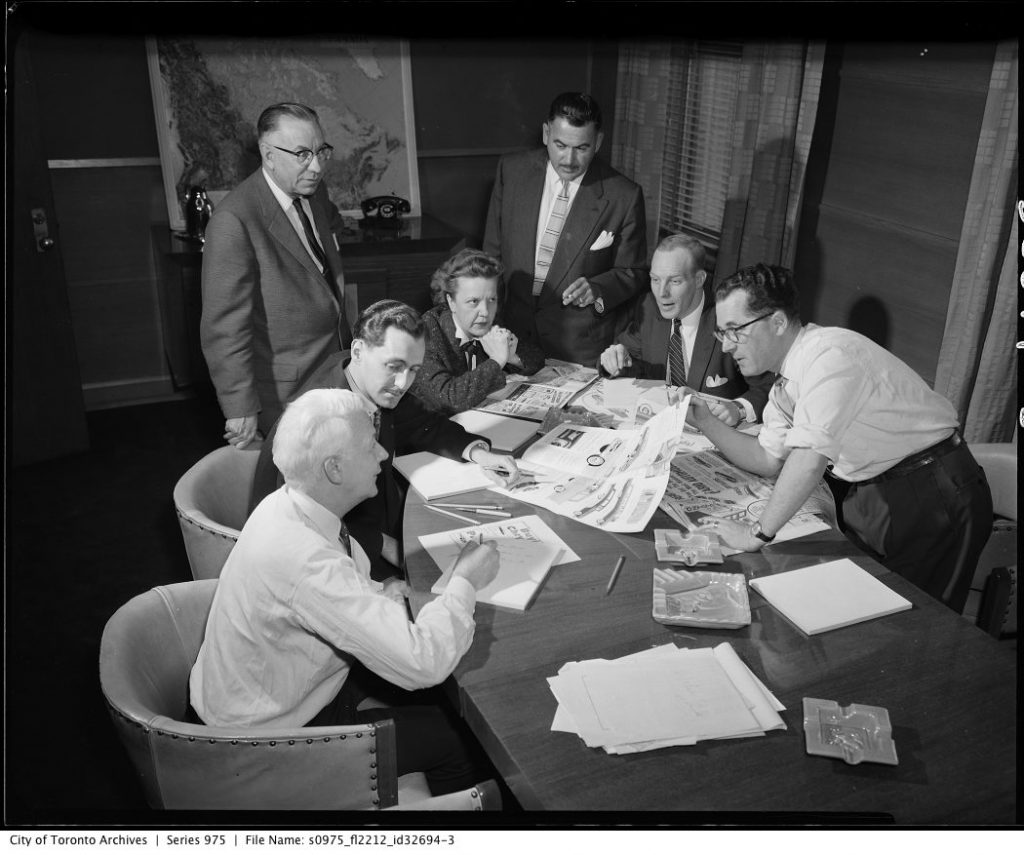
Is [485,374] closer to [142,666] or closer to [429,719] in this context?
[429,719]

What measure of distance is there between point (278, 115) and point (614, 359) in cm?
132

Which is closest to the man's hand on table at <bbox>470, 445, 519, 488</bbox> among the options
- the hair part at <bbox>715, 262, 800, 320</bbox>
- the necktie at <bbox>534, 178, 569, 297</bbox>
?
the hair part at <bbox>715, 262, 800, 320</bbox>

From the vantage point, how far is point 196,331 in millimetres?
3949

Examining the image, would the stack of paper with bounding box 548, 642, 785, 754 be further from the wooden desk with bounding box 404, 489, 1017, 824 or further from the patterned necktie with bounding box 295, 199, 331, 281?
the patterned necktie with bounding box 295, 199, 331, 281

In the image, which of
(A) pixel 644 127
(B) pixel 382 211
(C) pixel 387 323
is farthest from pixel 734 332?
(B) pixel 382 211

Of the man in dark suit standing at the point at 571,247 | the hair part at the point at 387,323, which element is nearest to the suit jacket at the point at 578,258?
the man in dark suit standing at the point at 571,247

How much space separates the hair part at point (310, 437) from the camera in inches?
66.2

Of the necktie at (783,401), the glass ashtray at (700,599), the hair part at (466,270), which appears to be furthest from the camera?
the hair part at (466,270)

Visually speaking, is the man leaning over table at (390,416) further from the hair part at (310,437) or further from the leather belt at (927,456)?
the leather belt at (927,456)

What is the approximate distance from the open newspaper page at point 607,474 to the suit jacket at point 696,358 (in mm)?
604

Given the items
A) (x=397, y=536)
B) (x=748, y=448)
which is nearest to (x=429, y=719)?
→ (x=397, y=536)

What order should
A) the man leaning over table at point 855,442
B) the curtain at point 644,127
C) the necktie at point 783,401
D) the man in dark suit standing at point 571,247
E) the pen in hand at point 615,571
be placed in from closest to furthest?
the pen in hand at point 615,571, the man leaning over table at point 855,442, the necktie at point 783,401, the man in dark suit standing at point 571,247, the curtain at point 644,127

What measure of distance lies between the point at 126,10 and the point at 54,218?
1.89 metres

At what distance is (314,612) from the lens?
163cm
